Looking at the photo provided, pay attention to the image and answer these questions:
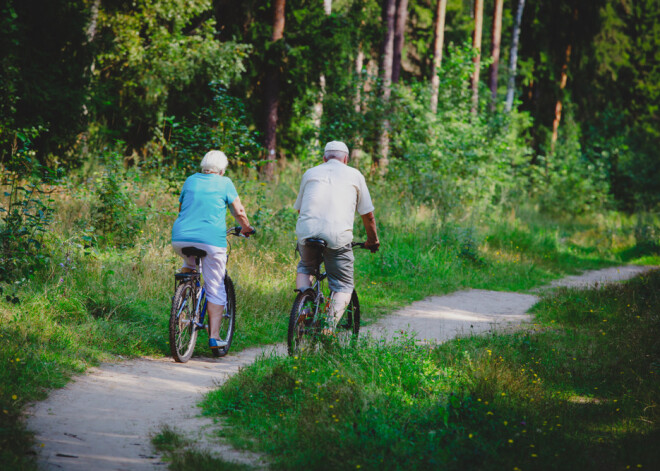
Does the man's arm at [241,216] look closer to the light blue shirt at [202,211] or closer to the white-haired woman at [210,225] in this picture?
the white-haired woman at [210,225]

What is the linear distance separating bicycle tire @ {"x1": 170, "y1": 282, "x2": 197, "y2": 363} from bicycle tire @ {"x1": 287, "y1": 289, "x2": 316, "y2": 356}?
3.81ft

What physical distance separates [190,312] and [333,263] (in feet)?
5.30

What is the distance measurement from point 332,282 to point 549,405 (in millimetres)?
2326

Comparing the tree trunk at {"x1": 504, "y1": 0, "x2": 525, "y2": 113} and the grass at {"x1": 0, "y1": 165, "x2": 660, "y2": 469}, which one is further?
the tree trunk at {"x1": 504, "y1": 0, "x2": 525, "y2": 113}

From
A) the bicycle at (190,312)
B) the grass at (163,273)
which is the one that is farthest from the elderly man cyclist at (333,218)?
the grass at (163,273)

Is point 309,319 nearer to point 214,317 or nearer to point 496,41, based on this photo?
point 214,317

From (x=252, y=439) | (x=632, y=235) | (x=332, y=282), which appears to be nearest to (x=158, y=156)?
(x=332, y=282)

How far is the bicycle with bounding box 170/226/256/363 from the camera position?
6.29 metres

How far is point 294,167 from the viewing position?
17.0 metres

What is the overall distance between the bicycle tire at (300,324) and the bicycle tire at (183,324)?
116cm

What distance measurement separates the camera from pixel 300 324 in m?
6.06

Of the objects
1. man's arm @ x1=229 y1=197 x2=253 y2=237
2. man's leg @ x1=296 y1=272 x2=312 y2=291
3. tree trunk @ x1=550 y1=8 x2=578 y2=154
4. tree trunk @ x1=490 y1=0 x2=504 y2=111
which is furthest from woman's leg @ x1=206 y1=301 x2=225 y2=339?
tree trunk @ x1=550 y1=8 x2=578 y2=154

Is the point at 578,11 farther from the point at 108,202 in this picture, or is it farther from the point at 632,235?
the point at 108,202

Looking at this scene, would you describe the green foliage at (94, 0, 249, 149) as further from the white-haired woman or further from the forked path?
the forked path
